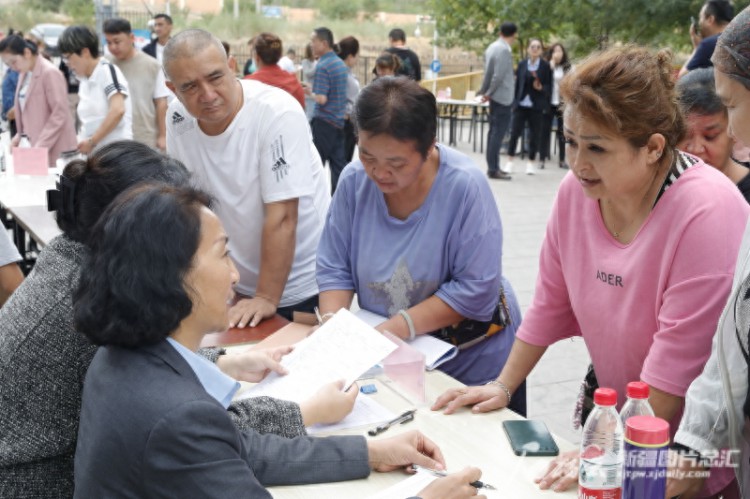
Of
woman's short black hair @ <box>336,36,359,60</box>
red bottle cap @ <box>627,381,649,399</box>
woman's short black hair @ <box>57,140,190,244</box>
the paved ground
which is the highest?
woman's short black hair @ <box>57,140,190,244</box>

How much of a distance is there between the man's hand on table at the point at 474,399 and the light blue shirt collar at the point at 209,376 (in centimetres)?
57

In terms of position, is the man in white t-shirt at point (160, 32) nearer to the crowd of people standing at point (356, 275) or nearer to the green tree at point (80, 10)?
the crowd of people standing at point (356, 275)

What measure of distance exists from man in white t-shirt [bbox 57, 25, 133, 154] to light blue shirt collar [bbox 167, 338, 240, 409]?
4288 millimetres

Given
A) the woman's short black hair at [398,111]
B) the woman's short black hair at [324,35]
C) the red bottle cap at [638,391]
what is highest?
the woman's short black hair at [398,111]

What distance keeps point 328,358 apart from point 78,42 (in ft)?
14.0

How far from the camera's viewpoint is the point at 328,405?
188 cm

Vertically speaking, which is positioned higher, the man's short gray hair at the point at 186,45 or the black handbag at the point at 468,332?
the man's short gray hair at the point at 186,45

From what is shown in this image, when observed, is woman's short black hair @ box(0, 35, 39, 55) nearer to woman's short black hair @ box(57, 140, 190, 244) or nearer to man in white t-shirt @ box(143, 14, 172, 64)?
man in white t-shirt @ box(143, 14, 172, 64)

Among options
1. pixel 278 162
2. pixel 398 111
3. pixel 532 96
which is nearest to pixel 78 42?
pixel 278 162

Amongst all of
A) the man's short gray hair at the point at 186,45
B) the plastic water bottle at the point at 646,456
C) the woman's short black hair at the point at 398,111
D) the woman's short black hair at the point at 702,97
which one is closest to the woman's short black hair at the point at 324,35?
the man's short gray hair at the point at 186,45

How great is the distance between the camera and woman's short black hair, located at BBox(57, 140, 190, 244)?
1.78 meters

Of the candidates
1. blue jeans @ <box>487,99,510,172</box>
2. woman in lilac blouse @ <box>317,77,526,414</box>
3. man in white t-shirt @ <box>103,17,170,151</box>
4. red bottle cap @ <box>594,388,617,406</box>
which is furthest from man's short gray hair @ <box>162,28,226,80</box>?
blue jeans @ <box>487,99,510,172</box>

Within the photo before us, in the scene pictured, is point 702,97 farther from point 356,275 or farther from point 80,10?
point 80,10

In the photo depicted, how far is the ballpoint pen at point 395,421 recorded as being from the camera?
1.89 m
